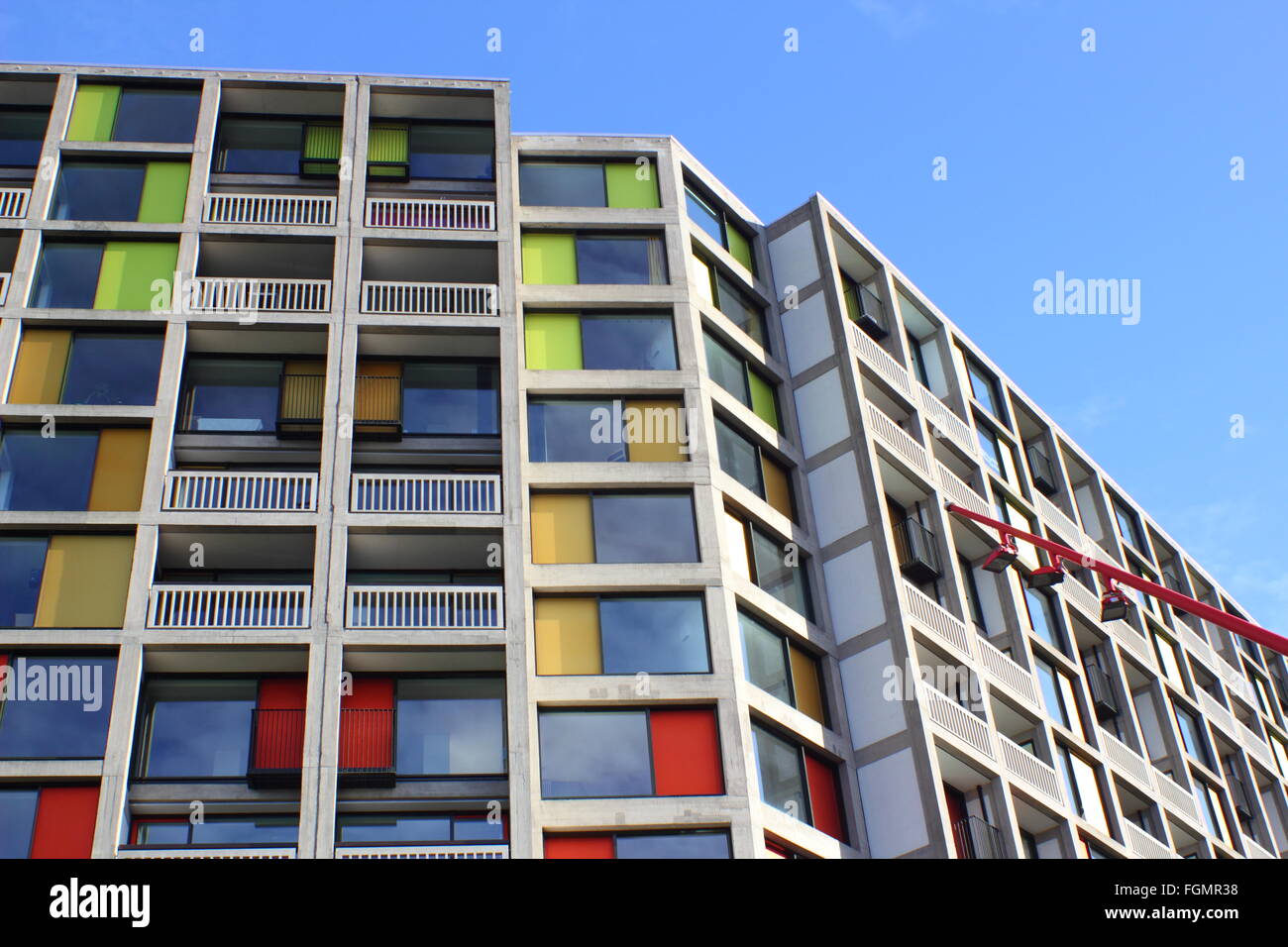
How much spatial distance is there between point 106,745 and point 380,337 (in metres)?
12.6

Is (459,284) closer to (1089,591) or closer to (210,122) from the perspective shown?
(210,122)

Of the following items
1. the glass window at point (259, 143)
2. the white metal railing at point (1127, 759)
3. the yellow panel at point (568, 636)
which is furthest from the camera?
the white metal railing at point (1127, 759)

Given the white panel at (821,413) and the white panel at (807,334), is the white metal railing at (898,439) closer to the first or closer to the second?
the white panel at (821,413)

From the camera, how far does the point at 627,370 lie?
38969mm

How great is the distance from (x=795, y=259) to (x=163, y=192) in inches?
723

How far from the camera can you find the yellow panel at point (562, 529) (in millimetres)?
35438

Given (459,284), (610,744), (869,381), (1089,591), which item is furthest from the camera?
(1089,591)

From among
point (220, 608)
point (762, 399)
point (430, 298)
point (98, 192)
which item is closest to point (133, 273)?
point (98, 192)

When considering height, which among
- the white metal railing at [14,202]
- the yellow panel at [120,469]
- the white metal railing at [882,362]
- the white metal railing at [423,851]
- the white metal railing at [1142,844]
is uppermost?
the white metal railing at [14,202]

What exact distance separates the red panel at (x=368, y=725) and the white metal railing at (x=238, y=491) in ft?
14.3

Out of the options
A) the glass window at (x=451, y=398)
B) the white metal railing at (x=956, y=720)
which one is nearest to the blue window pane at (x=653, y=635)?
the white metal railing at (x=956, y=720)

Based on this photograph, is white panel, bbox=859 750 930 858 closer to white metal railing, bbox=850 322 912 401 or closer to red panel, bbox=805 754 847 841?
red panel, bbox=805 754 847 841

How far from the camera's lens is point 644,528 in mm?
36344
